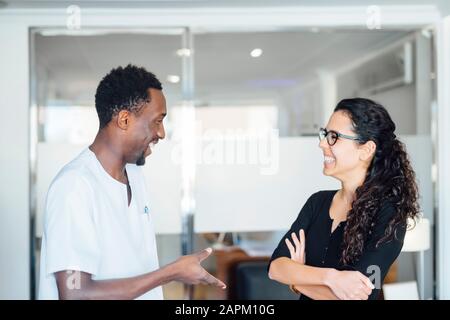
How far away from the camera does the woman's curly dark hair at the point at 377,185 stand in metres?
1.35

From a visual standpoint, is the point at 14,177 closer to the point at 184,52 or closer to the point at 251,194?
the point at 184,52

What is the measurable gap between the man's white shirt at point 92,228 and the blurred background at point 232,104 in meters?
0.35

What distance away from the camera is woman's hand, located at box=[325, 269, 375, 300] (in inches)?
52.8

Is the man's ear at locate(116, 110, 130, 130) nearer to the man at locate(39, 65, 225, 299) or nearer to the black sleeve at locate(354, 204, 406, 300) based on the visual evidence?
the man at locate(39, 65, 225, 299)

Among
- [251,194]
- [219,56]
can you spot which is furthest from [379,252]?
[219,56]

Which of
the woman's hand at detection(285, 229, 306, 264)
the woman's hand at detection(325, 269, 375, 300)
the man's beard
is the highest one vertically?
the man's beard

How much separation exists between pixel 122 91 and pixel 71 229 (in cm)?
44

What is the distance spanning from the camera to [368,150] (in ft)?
4.55

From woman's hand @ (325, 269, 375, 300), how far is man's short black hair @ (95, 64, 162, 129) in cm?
74

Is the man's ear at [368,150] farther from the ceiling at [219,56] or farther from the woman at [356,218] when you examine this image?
the ceiling at [219,56]

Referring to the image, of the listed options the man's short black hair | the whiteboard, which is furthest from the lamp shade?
the man's short black hair

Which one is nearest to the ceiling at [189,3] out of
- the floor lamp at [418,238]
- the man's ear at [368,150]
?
the man's ear at [368,150]

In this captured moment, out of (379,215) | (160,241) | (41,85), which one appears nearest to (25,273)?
(160,241)

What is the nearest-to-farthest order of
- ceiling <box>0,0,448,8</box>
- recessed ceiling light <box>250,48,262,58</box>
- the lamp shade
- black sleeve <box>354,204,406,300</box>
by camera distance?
black sleeve <box>354,204,406,300</box> < ceiling <box>0,0,448,8</box> < the lamp shade < recessed ceiling light <box>250,48,262,58</box>
